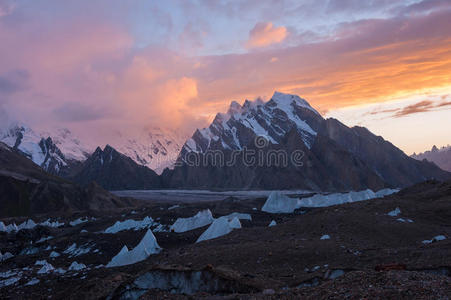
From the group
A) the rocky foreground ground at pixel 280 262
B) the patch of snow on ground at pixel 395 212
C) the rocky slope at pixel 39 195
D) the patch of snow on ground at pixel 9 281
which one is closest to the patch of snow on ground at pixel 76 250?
the rocky foreground ground at pixel 280 262

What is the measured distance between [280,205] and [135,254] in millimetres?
37847

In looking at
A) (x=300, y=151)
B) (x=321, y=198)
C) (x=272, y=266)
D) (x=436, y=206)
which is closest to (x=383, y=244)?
(x=272, y=266)

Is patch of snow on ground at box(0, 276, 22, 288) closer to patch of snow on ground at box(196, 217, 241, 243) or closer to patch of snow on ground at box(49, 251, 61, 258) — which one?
patch of snow on ground at box(49, 251, 61, 258)

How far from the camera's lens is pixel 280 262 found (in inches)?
853

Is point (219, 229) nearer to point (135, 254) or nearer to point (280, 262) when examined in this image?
point (135, 254)

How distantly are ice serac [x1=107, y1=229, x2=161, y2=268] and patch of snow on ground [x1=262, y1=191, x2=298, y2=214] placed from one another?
1335 inches

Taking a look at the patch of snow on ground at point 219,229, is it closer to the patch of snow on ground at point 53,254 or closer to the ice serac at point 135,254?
the ice serac at point 135,254

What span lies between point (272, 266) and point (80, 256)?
93.0ft

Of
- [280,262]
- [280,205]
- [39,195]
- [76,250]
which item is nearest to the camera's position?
[280,262]

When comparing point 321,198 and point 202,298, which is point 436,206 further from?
point 321,198

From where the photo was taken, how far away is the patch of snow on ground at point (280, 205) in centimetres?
6656

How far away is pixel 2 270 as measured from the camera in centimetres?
3850

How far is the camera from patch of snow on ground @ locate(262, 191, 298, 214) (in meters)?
66.6

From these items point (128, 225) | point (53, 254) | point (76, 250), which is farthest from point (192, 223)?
point (53, 254)
